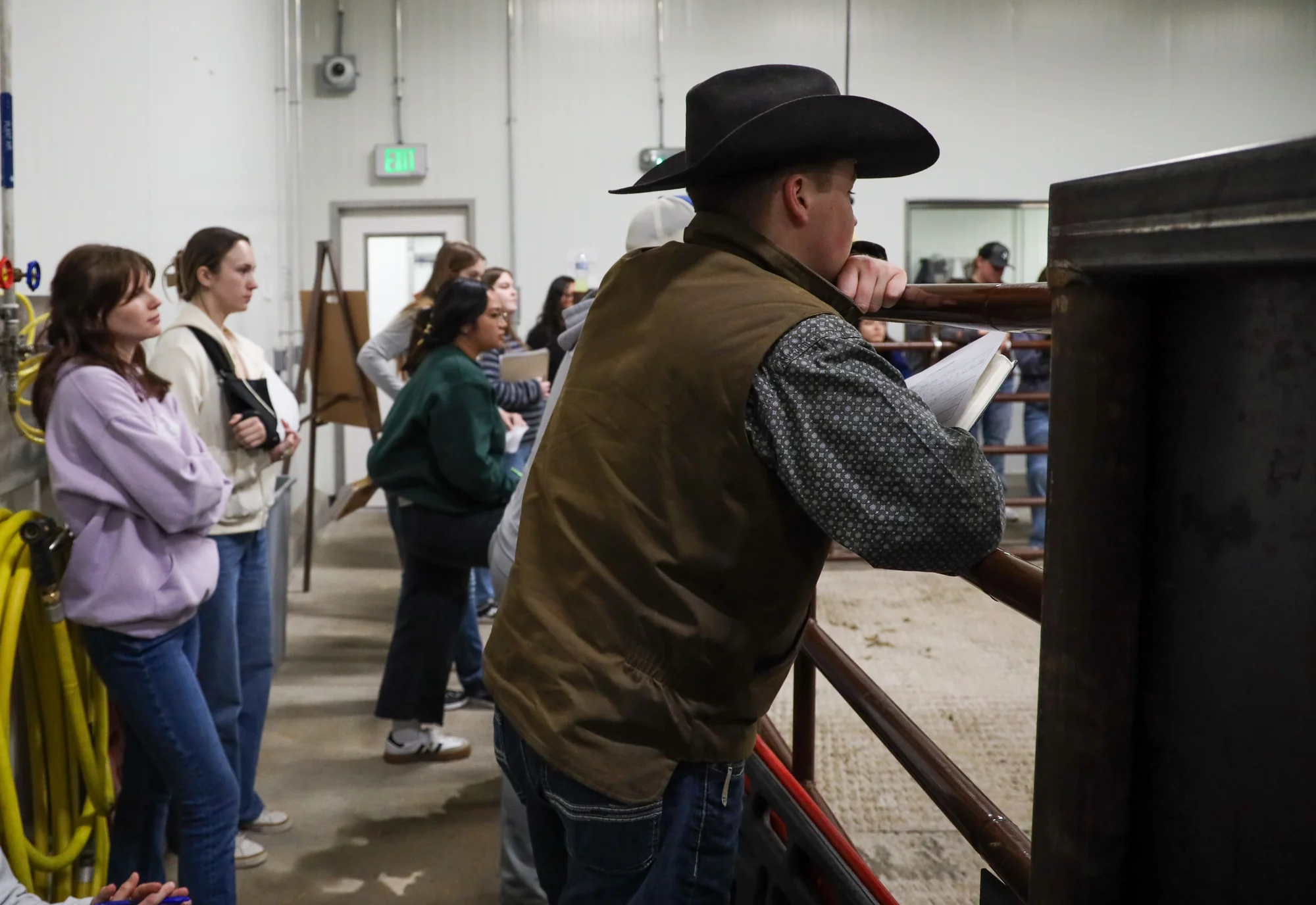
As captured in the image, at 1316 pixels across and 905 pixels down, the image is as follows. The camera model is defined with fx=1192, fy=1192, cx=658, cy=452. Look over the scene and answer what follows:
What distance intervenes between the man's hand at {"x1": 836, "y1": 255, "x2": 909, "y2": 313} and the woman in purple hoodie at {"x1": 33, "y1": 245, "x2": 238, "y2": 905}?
5.20ft

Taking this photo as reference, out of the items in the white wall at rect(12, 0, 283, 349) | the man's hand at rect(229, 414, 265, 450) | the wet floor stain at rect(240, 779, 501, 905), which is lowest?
the wet floor stain at rect(240, 779, 501, 905)

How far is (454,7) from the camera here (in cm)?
884

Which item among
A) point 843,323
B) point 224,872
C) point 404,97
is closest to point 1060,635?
point 843,323

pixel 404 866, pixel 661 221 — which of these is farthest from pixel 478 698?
pixel 661 221

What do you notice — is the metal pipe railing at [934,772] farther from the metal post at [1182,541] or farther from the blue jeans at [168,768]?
the blue jeans at [168,768]

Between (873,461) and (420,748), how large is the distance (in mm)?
3094

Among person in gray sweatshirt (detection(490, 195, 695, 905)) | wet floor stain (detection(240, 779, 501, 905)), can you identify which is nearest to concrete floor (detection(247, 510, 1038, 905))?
wet floor stain (detection(240, 779, 501, 905))

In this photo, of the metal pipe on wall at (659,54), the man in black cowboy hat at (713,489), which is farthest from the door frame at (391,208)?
the man in black cowboy hat at (713,489)

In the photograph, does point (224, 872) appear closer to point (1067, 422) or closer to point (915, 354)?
point (1067, 422)

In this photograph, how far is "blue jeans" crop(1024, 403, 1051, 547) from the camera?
6.26m

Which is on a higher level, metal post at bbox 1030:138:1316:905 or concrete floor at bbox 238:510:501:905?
metal post at bbox 1030:138:1316:905

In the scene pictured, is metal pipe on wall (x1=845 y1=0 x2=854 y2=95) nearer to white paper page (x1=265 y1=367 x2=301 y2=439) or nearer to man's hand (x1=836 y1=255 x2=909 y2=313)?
white paper page (x1=265 y1=367 x2=301 y2=439)

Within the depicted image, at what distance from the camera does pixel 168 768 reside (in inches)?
96.4

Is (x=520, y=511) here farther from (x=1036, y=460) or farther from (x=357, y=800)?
(x=1036, y=460)
